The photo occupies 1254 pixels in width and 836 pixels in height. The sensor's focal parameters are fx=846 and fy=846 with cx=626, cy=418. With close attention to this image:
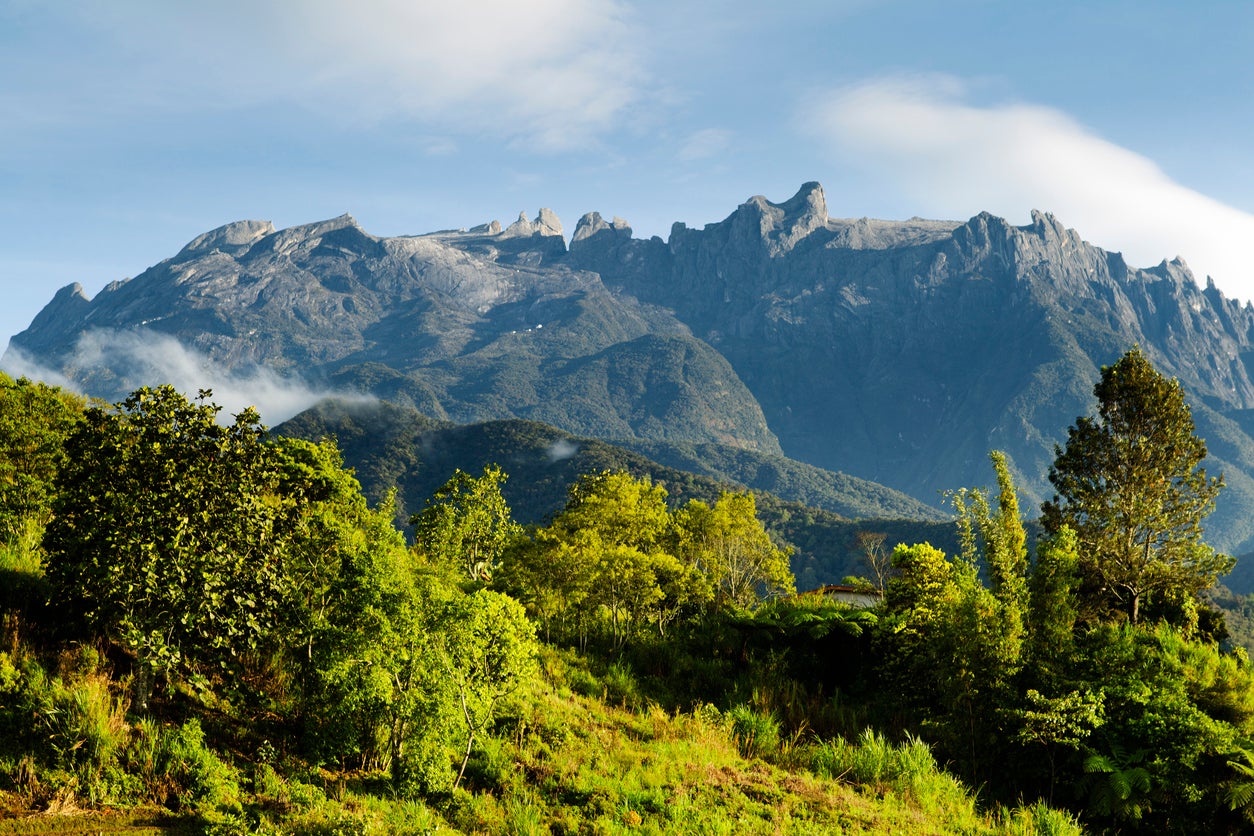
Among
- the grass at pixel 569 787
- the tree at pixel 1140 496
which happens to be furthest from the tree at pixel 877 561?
the grass at pixel 569 787

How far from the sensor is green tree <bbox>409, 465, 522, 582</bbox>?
1146 inches

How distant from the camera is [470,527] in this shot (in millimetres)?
29766

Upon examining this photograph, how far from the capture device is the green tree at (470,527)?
2911 cm

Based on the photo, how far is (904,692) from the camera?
20.6 metres

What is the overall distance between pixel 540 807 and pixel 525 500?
175 m

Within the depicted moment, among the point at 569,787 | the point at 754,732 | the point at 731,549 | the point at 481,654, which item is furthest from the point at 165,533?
the point at 731,549

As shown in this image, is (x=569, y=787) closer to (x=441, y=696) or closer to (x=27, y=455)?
(x=441, y=696)

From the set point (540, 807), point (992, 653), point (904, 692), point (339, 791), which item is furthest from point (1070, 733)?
point (339, 791)

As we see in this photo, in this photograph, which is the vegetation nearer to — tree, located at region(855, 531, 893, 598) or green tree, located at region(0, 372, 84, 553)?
green tree, located at region(0, 372, 84, 553)

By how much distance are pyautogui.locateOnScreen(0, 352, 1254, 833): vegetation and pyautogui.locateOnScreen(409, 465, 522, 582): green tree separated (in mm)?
7613

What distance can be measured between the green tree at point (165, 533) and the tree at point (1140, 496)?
2243cm

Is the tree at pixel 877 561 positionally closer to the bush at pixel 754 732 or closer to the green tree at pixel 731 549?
the green tree at pixel 731 549

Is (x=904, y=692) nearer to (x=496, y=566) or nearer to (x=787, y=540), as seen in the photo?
(x=496, y=566)

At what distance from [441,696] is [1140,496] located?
22.2 metres
